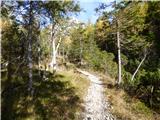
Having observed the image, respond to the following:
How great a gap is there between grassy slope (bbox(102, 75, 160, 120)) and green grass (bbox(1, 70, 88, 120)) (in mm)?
2338

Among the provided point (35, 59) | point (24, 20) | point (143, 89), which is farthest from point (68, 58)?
point (24, 20)

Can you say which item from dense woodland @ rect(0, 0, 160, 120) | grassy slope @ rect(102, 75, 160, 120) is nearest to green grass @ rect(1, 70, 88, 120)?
dense woodland @ rect(0, 0, 160, 120)

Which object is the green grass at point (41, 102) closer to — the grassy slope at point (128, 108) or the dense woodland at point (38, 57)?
the dense woodland at point (38, 57)

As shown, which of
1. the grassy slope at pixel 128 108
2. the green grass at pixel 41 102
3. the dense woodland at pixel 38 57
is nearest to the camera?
the green grass at pixel 41 102

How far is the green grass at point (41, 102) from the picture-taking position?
54.2 ft

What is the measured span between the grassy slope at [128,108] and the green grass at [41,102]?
2338 millimetres

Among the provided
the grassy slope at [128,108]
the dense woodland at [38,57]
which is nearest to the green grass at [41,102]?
the dense woodland at [38,57]

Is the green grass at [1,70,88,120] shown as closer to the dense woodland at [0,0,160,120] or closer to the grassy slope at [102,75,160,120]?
the dense woodland at [0,0,160,120]

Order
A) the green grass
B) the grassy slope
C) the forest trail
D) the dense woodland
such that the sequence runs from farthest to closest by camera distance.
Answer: the grassy slope < the forest trail < the dense woodland < the green grass

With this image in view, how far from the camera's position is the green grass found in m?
16.5

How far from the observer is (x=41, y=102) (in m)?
18.6

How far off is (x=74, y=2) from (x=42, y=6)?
5519 mm

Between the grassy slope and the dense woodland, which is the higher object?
the dense woodland

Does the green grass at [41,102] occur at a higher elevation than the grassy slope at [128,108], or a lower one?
higher
